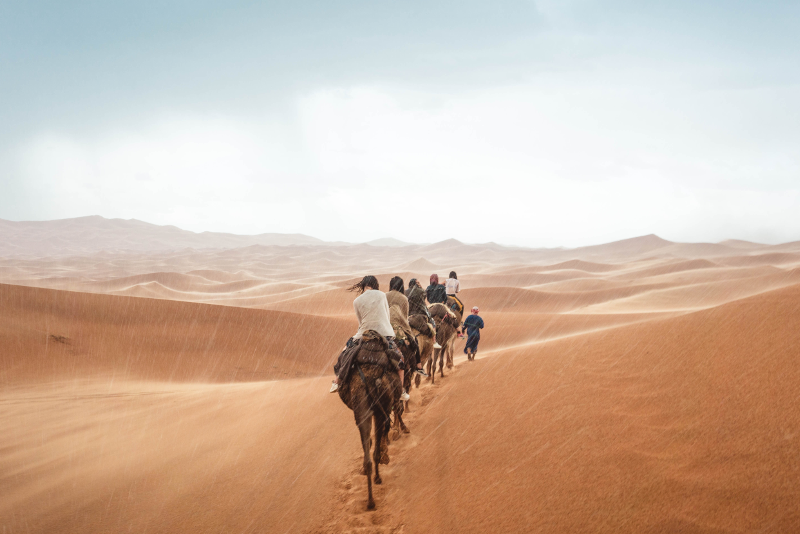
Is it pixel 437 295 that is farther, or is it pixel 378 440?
pixel 437 295

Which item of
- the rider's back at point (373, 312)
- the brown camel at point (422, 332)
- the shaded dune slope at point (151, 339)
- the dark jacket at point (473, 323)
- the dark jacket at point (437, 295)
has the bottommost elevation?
the shaded dune slope at point (151, 339)

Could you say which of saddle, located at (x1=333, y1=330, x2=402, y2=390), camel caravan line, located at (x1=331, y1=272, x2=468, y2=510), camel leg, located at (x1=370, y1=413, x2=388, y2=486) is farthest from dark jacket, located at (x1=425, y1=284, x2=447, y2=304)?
camel leg, located at (x1=370, y1=413, x2=388, y2=486)

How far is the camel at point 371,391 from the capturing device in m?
5.01

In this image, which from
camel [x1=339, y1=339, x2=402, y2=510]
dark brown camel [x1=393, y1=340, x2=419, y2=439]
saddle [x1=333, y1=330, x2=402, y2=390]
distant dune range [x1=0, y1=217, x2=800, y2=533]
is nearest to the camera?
distant dune range [x1=0, y1=217, x2=800, y2=533]

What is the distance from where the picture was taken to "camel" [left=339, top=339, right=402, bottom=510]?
501cm

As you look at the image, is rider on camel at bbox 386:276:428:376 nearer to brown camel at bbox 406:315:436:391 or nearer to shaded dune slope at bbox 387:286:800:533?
brown camel at bbox 406:315:436:391

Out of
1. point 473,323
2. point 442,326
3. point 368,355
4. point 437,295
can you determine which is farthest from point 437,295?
point 368,355

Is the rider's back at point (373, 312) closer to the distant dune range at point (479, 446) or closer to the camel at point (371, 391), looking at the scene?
the camel at point (371, 391)

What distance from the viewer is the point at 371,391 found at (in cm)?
507

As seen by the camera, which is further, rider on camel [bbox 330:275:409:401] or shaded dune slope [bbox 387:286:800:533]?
rider on camel [bbox 330:275:409:401]

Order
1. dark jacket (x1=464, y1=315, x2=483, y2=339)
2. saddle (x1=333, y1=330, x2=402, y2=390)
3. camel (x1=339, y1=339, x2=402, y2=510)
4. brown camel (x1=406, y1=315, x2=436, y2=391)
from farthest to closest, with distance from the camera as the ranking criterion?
1. dark jacket (x1=464, y1=315, x2=483, y2=339)
2. brown camel (x1=406, y1=315, x2=436, y2=391)
3. saddle (x1=333, y1=330, x2=402, y2=390)
4. camel (x1=339, y1=339, x2=402, y2=510)

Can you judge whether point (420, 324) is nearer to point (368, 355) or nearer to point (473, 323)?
point (368, 355)

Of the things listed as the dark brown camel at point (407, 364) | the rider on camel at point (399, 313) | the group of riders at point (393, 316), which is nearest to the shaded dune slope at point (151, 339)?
the group of riders at point (393, 316)

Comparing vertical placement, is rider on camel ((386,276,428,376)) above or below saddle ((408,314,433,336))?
above
